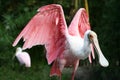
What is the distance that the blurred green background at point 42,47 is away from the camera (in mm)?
8102

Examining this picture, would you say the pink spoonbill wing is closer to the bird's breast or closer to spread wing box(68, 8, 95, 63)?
spread wing box(68, 8, 95, 63)

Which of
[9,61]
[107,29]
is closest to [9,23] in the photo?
[9,61]

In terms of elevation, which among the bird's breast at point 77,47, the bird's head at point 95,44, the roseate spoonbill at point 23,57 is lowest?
the roseate spoonbill at point 23,57

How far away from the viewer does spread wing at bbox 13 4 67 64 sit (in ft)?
17.8

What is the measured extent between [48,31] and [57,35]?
10cm

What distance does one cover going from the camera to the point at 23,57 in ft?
31.5

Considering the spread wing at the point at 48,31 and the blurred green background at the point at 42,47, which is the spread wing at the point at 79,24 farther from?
the blurred green background at the point at 42,47

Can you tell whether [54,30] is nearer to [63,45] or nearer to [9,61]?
[63,45]

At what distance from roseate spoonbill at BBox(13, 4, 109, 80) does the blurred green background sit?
4.02ft

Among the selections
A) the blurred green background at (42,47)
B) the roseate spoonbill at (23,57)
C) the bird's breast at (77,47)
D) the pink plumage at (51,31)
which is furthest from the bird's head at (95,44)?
the roseate spoonbill at (23,57)

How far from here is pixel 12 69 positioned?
31.4ft

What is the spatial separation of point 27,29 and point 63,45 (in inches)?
14.7

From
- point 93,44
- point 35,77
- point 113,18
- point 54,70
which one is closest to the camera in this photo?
point 93,44

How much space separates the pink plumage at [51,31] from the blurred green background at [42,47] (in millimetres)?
1226
